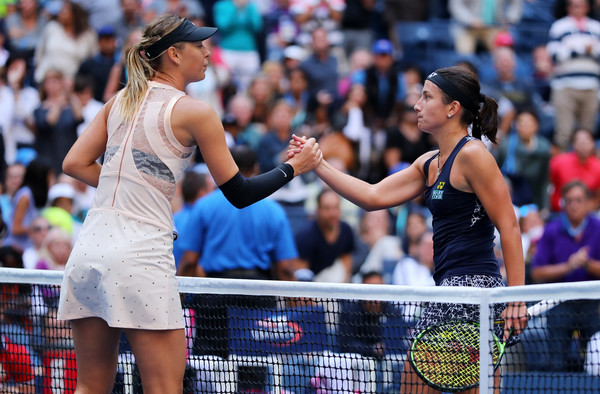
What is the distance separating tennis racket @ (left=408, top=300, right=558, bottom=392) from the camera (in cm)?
436

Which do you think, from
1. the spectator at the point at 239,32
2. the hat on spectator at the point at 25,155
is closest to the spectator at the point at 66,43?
the hat on spectator at the point at 25,155

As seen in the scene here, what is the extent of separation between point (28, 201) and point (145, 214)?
5.91 m

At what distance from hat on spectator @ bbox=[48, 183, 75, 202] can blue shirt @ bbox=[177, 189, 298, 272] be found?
2.73 meters

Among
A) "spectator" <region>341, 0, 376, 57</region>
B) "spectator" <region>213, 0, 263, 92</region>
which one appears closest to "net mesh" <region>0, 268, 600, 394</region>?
"spectator" <region>213, 0, 263, 92</region>

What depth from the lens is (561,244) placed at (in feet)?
28.8

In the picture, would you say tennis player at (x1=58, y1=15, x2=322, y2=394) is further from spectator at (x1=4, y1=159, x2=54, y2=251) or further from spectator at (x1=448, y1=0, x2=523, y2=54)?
spectator at (x1=448, y1=0, x2=523, y2=54)

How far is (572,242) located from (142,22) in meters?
7.33

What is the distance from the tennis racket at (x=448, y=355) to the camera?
172 inches

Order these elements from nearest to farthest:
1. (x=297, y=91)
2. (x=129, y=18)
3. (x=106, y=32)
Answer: (x=106, y=32) → (x=297, y=91) → (x=129, y=18)

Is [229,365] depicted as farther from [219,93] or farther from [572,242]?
[219,93]

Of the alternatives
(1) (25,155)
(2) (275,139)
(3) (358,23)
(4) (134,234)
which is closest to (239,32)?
(3) (358,23)

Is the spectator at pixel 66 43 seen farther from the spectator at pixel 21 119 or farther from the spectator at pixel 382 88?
the spectator at pixel 382 88

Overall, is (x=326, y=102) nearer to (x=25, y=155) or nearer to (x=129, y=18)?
(x=129, y=18)

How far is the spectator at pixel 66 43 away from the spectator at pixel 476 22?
562 centimetres
